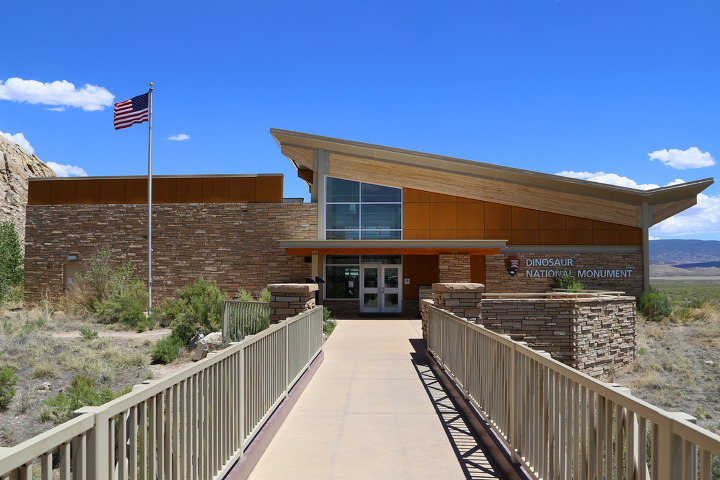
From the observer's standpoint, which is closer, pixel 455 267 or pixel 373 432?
pixel 373 432

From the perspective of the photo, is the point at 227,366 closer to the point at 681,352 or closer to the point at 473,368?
the point at 473,368

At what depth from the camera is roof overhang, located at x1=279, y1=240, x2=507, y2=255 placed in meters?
22.3

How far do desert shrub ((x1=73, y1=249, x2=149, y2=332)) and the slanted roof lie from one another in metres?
9.37

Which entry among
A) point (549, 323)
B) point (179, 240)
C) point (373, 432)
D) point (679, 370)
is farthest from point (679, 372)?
point (179, 240)

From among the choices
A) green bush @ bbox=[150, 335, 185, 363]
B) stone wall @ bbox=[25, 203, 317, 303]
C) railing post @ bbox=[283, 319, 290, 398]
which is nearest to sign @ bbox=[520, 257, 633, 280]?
stone wall @ bbox=[25, 203, 317, 303]

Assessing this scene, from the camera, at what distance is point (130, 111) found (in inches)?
942

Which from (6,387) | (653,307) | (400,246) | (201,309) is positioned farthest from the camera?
(653,307)

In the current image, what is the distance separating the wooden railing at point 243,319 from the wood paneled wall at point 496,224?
12504 mm

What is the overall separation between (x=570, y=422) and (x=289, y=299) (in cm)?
731

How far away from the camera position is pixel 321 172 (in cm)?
2444

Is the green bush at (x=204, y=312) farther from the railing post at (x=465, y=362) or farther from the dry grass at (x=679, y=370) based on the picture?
the dry grass at (x=679, y=370)

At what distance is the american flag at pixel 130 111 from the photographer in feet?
78.1

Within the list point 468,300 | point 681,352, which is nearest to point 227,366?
point 468,300

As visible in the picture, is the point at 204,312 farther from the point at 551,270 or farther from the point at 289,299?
the point at 551,270
